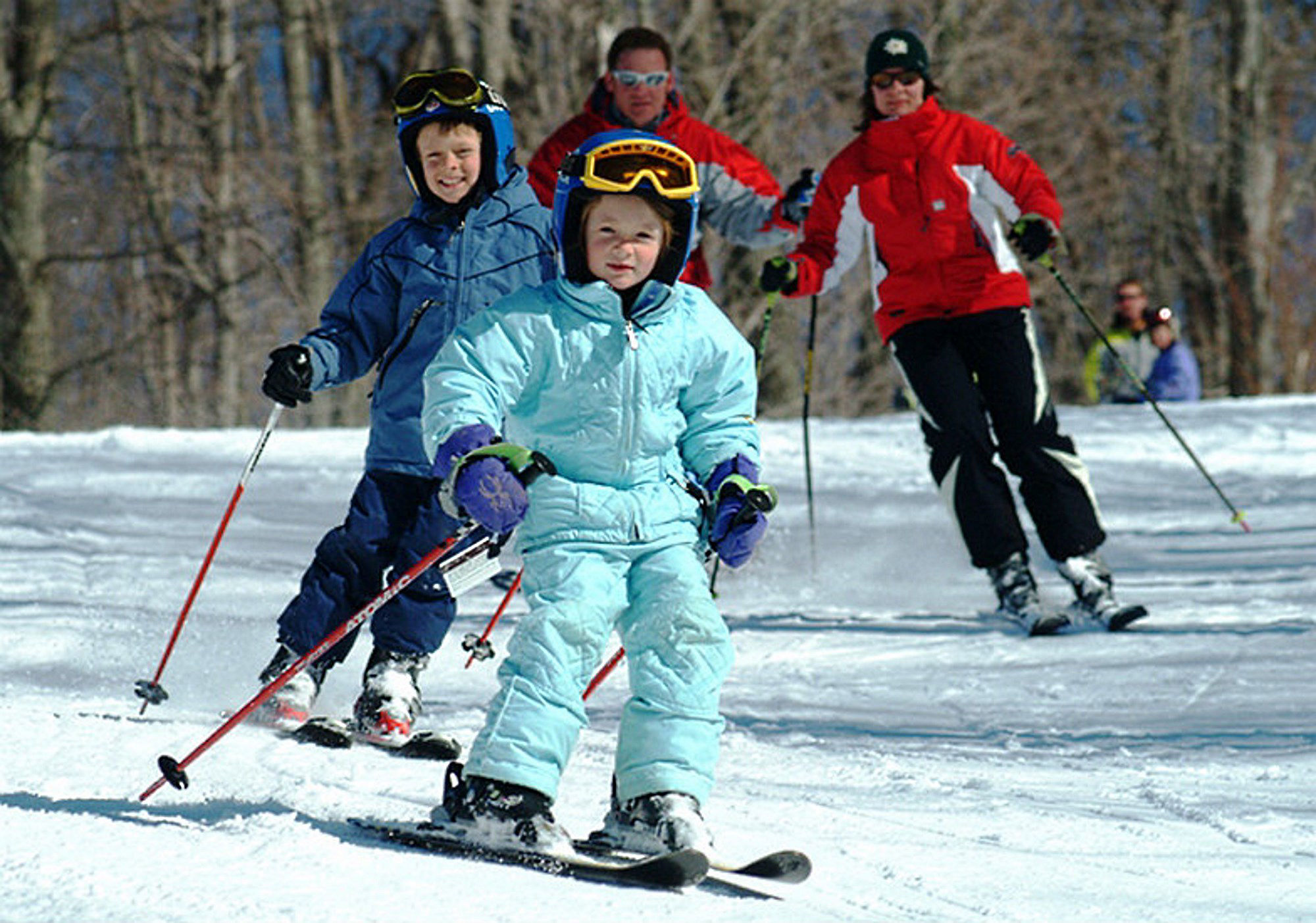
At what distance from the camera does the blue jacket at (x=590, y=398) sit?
3.22m

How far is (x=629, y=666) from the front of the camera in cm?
326

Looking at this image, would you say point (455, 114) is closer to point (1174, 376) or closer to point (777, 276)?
point (777, 276)

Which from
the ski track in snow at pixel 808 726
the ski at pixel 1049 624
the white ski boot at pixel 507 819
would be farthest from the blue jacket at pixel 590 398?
the ski at pixel 1049 624

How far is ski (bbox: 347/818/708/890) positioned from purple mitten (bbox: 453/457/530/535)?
58cm

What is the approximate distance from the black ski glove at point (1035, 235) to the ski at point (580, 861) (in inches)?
138

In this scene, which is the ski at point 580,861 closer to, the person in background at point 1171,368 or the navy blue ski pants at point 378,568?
the navy blue ski pants at point 378,568

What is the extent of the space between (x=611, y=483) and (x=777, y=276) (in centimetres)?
308

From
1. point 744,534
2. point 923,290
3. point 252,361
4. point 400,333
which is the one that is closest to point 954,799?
point 744,534

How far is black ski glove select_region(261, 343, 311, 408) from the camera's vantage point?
420 centimetres

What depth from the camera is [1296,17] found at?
26.8 metres

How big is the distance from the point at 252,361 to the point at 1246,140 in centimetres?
1649

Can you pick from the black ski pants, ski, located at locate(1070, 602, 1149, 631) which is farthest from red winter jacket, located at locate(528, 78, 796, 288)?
ski, located at locate(1070, 602, 1149, 631)

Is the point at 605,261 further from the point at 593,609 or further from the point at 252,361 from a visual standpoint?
the point at 252,361

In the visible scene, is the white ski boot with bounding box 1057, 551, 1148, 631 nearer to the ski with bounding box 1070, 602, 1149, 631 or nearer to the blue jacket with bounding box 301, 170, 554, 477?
the ski with bounding box 1070, 602, 1149, 631
